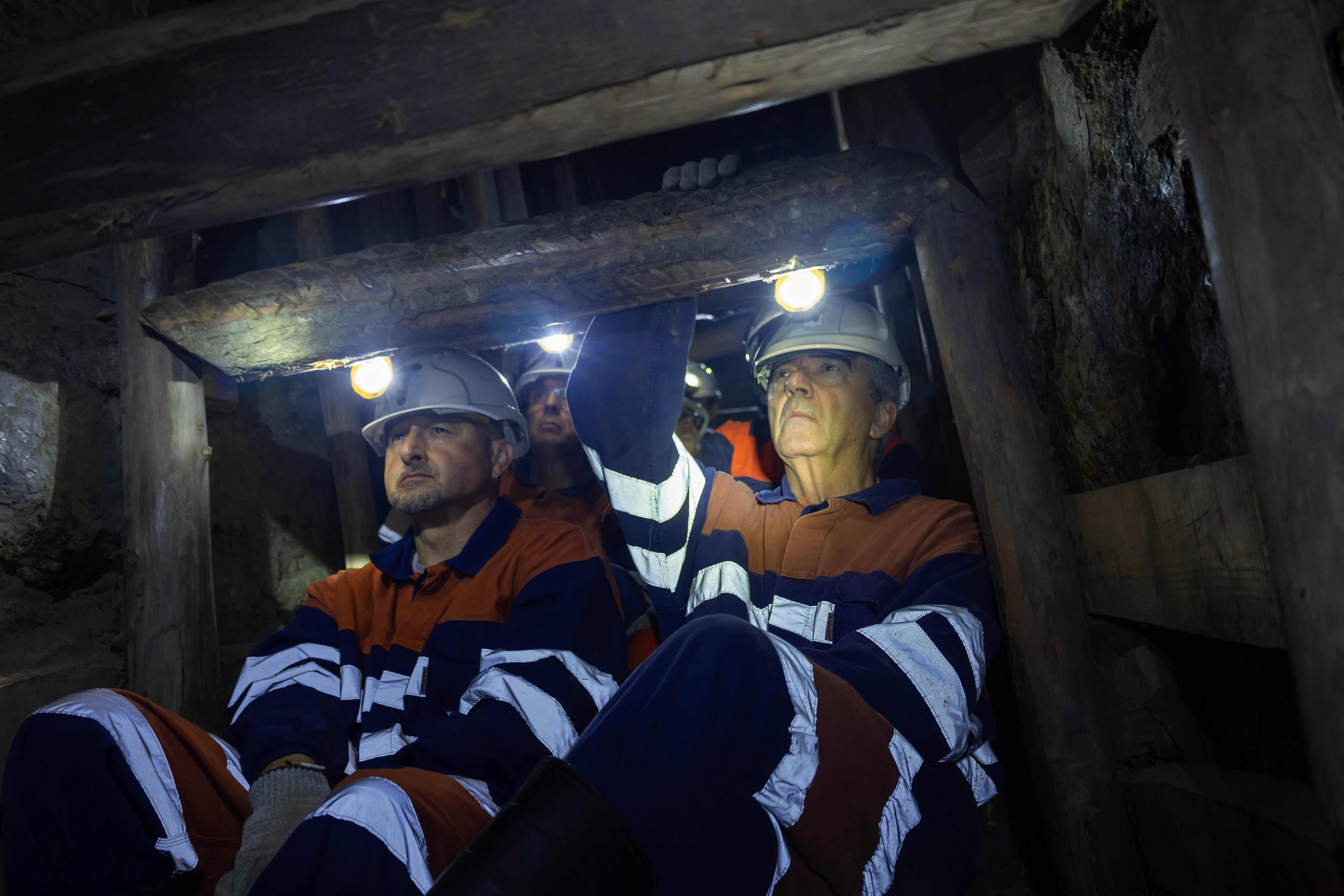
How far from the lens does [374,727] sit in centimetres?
207

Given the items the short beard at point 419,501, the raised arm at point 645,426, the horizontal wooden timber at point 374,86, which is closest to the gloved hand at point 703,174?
the raised arm at point 645,426

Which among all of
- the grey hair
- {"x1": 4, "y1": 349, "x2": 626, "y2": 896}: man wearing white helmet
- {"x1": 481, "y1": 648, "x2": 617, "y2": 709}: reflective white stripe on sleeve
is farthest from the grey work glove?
the grey hair

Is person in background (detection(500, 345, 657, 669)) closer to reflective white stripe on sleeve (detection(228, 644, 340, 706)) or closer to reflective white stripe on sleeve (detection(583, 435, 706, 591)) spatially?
reflective white stripe on sleeve (detection(583, 435, 706, 591))

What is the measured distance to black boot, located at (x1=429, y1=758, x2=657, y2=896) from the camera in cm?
109

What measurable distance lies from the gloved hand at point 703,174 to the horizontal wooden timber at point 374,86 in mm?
468

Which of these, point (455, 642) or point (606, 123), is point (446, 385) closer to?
point (455, 642)

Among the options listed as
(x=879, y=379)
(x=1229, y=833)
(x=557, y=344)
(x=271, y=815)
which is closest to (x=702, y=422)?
(x=557, y=344)

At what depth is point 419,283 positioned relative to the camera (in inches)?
79.7

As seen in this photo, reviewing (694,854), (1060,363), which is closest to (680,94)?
(1060,363)

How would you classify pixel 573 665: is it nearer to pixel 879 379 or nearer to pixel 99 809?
pixel 99 809

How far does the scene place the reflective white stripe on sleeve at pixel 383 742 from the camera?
6.64ft

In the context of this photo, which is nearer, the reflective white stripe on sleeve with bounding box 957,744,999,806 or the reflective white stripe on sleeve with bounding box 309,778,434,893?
the reflective white stripe on sleeve with bounding box 309,778,434,893

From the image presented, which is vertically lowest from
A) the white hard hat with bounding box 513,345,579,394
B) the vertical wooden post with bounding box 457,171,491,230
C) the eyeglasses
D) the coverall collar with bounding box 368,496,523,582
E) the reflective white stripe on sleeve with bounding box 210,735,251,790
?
the reflective white stripe on sleeve with bounding box 210,735,251,790

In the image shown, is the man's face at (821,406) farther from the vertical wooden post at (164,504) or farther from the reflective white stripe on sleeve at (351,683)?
the vertical wooden post at (164,504)
